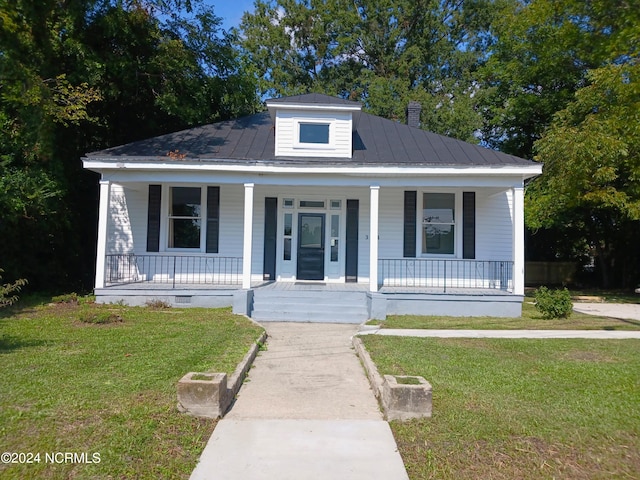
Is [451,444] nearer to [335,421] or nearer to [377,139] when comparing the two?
[335,421]

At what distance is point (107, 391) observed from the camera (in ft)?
16.5

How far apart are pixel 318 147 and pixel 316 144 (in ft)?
0.36

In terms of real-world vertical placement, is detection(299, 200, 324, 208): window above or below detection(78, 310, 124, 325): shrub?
above

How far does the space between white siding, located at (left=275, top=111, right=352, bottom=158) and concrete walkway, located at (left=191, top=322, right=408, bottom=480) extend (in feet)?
23.5

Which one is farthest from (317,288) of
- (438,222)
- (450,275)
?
(438,222)

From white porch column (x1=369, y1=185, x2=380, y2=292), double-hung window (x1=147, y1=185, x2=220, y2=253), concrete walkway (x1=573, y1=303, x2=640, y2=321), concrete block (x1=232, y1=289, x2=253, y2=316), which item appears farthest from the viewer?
double-hung window (x1=147, y1=185, x2=220, y2=253)

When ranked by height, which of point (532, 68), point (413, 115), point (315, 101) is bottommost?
point (315, 101)

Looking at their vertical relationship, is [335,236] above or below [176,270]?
above

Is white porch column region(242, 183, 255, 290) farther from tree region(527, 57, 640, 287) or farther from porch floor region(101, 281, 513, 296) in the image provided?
tree region(527, 57, 640, 287)

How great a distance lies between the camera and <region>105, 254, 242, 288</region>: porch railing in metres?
13.6

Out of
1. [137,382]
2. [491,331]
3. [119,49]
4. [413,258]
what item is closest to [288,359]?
[137,382]

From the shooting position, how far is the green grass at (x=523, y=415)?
385 centimetres

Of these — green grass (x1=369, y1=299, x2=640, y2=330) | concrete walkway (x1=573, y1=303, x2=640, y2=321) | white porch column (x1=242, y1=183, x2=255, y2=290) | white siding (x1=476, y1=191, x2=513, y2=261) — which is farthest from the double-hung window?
concrete walkway (x1=573, y1=303, x2=640, y2=321)

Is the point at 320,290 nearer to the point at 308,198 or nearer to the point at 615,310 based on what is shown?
the point at 308,198
